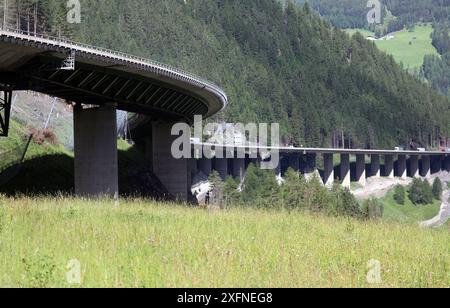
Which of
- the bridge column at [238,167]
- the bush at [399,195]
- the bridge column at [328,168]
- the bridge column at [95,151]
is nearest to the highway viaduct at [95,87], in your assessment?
the bridge column at [95,151]

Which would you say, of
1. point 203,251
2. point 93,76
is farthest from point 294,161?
point 203,251

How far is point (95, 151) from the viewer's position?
4944 centimetres

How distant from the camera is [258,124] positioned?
19925cm

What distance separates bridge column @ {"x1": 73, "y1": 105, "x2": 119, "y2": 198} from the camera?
49281mm

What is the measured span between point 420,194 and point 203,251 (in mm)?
183227

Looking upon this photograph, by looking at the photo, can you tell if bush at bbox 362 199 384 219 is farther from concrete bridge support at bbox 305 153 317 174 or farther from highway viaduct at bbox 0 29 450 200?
concrete bridge support at bbox 305 153 317 174

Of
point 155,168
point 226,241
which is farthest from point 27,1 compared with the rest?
point 226,241

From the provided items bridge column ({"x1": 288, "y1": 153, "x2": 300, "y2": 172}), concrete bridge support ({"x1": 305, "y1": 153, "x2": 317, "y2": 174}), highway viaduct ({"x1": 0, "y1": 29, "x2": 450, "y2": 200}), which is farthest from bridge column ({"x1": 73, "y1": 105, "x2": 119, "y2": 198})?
concrete bridge support ({"x1": 305, "y1": 153, "x2": 317, "y2": 174})

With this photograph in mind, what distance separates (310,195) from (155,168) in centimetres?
2103

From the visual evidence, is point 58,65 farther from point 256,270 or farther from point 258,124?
point 258,124

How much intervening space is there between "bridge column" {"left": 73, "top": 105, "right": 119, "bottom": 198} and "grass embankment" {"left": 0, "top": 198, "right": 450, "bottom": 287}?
3061 centimetres

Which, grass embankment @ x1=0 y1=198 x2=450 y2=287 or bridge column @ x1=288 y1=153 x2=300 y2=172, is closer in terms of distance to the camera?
grass embankment @ x1=0 y1=198 x2=450 y2=287

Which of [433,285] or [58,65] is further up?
[58,65]

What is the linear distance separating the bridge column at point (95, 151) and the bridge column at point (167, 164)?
2342cm
